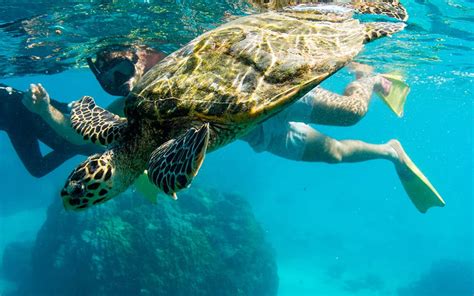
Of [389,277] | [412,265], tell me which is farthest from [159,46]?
[412,265]

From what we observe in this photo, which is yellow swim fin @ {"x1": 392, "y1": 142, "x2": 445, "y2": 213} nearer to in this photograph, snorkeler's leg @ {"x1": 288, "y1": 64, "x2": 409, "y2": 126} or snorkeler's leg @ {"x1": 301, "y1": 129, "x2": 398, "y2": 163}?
snorkeler's leg @ {"x1": 301, "y1": 129, "x2": 398, "y2": 163}

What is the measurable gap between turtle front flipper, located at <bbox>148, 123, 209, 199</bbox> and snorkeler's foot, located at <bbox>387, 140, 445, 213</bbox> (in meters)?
7.25

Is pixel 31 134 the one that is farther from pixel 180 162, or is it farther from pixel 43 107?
pixel 180 162

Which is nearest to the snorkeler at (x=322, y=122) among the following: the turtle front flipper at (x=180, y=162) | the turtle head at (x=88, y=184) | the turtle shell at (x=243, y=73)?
the turtle shell at (x=243, y=73)

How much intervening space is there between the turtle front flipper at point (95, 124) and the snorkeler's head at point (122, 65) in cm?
377

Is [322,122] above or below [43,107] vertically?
below

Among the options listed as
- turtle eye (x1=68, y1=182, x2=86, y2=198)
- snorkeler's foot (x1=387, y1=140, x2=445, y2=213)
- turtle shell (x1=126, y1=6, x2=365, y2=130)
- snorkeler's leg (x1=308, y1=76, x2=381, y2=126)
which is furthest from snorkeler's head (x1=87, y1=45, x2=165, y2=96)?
snorkeler's foot (x1=387, y1=140, x2=445, y2=213)

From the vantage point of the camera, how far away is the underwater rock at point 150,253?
494 inches

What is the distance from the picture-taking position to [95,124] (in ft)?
11.9

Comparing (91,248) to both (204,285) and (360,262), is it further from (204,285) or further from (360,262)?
(360,262)

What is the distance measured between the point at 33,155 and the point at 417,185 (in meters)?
9.43

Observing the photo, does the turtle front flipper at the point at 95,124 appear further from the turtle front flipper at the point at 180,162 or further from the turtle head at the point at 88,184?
the turtle front flipper at the point at 180,162

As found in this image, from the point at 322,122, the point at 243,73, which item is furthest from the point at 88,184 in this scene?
the point at 322,122

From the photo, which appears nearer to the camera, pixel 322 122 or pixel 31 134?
pixel 322 122
